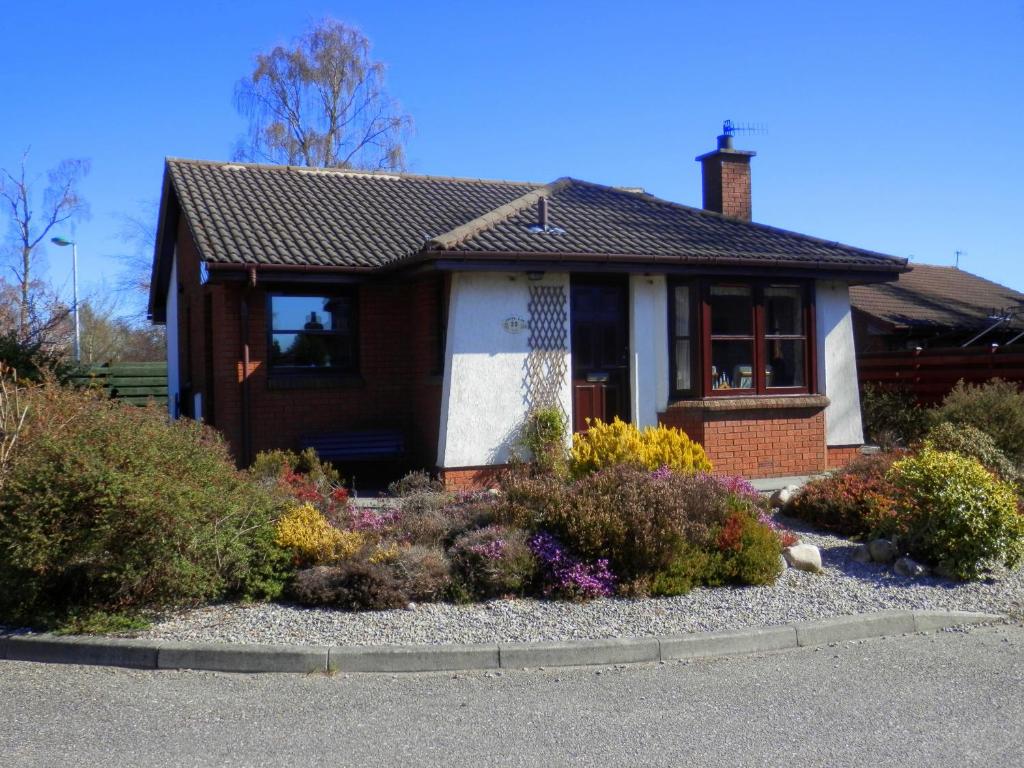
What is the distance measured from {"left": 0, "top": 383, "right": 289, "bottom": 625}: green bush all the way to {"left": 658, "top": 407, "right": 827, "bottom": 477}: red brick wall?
23.4 feet

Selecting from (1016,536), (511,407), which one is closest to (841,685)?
(1016,536)

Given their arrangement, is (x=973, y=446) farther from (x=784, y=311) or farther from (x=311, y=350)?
(x=311, y=350)

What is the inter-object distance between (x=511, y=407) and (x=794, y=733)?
7757 millimetres

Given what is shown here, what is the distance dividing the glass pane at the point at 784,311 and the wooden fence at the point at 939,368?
4641 millimetres

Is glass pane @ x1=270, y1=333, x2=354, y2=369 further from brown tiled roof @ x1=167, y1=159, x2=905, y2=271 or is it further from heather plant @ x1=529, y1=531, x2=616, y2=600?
heather plant @ x1=529, y1=531, x2=616, y2=600

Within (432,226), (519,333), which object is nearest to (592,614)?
(519,333)

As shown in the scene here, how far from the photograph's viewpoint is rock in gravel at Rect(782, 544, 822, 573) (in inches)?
336

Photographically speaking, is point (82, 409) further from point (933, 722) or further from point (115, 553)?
point (933, 722)

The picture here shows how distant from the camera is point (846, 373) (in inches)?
583

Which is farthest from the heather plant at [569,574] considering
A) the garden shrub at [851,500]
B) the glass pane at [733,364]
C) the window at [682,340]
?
the glass pane at [733,364]

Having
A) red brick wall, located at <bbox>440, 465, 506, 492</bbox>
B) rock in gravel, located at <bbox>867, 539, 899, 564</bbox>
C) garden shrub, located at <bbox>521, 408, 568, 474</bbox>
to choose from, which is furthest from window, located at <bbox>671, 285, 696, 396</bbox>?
rock in gravel, located at <bbox>867, 539, 899, 564</bbox>

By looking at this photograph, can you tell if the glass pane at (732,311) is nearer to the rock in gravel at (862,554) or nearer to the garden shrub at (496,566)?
the rock in gravel at (862,554)

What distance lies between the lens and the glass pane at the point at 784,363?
562 inches

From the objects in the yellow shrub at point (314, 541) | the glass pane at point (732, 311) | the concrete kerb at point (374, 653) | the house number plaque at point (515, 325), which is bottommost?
the concrete kerb at point (374, 653)
